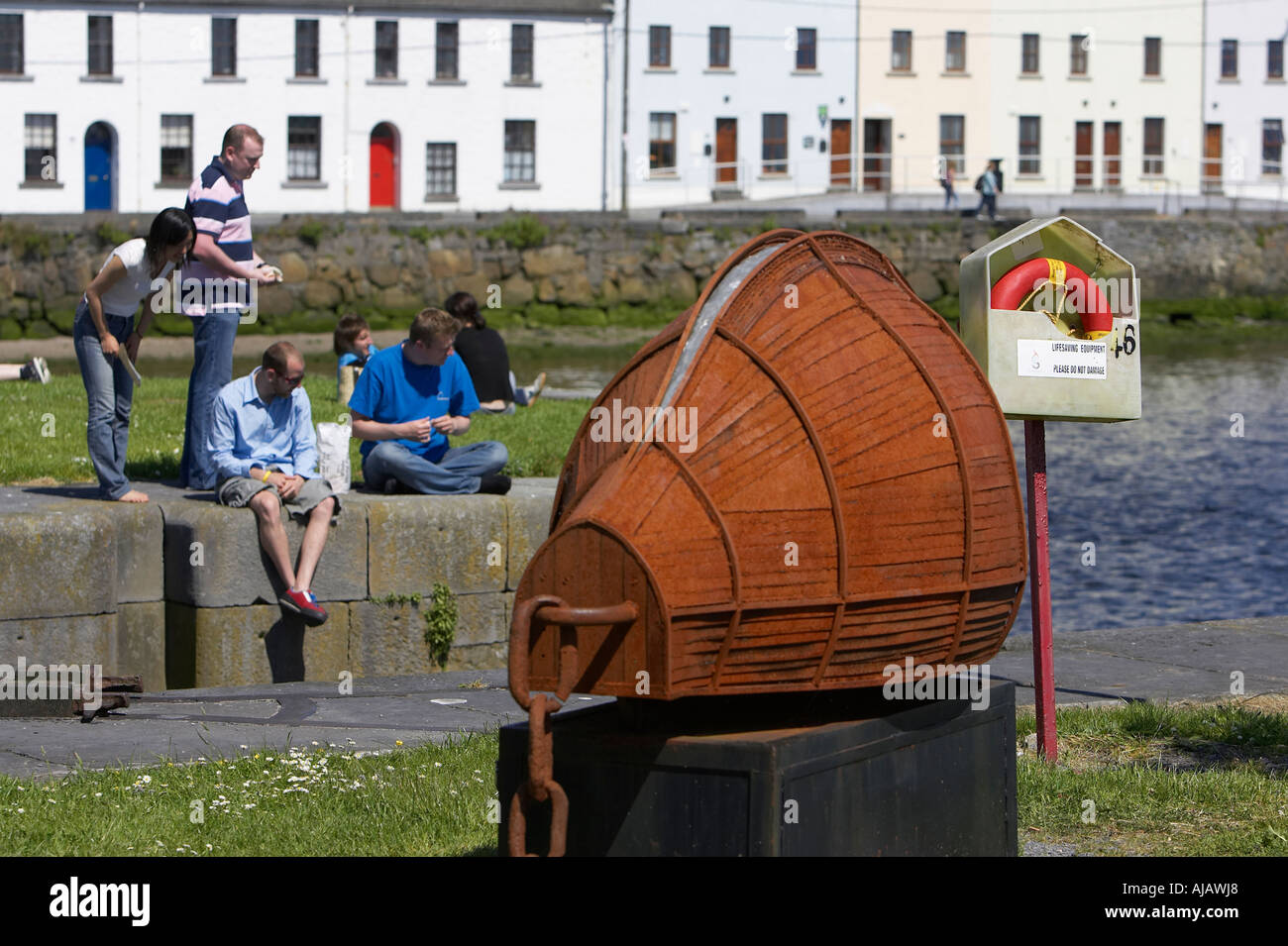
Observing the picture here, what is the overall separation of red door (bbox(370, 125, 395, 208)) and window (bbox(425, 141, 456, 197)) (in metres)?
1.10

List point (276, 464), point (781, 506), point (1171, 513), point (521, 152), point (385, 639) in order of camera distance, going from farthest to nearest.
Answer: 1. point (521, 152)
2. point (1171, 513)
3. point (385, 639)
4. point (276, 464)
5. point (781, 506)

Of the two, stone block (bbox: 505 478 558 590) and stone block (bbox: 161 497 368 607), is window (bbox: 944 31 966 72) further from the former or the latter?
stone block (bbox: 161 497 368 607)

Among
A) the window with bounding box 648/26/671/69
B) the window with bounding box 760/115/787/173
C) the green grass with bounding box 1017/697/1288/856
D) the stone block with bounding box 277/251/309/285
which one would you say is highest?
the window with bounding box 648/26/671/69

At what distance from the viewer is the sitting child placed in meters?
16.5

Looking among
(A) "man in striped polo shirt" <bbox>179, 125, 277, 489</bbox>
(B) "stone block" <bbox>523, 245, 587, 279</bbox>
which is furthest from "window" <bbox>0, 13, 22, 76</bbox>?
(A) "man in striped polo shirt" <bbox>179, 125, 277, 489</bbox>

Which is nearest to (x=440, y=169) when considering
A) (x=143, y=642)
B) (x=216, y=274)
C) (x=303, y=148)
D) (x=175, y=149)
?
(x=303, y=148)

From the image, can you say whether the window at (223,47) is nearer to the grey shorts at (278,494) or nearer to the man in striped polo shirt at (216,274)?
the man in striped polo shirt at (216,274)

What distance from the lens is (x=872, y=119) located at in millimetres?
59500

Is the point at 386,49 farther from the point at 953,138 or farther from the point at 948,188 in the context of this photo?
the point at 953,138

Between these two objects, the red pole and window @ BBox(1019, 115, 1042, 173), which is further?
window @ BBox(1019, 115, 1042, 173)

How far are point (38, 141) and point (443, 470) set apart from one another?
4478 centimetres

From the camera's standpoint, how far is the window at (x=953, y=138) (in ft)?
197

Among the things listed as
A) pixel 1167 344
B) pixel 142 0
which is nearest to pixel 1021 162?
pixel 1167 344

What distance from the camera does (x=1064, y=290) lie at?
23.9 ft
